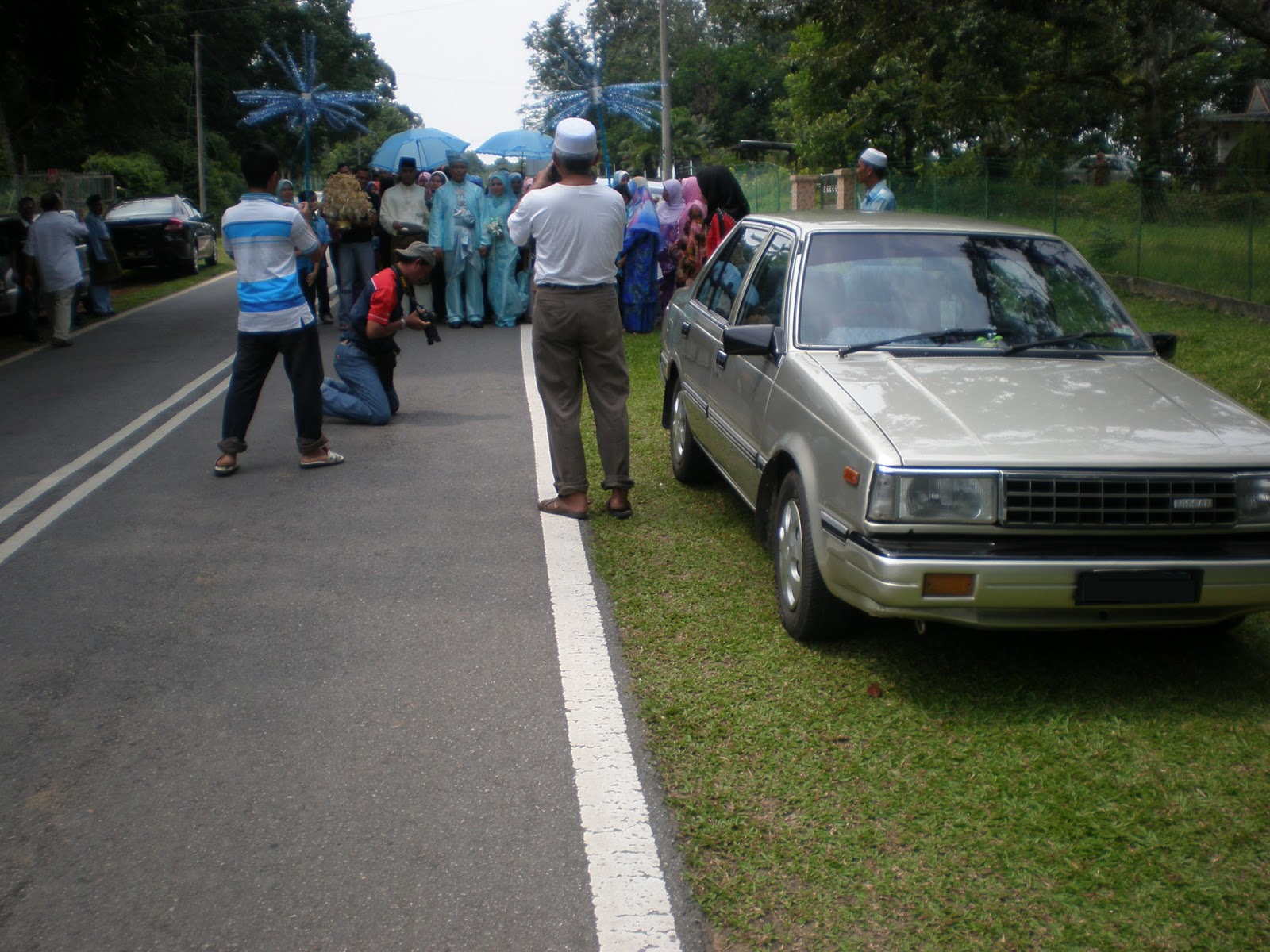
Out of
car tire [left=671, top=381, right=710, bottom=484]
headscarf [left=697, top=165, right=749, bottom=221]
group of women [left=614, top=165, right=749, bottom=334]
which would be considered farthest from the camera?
group of women [left=614, top=165, right=749, bottom=334]

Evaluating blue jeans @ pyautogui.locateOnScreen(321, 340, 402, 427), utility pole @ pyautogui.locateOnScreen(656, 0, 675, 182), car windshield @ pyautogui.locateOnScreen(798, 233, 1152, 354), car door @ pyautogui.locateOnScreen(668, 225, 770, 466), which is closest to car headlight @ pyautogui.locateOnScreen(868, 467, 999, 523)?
car windshield @ pyautogui.locateOnScreen(798, 233, 1152, 354)

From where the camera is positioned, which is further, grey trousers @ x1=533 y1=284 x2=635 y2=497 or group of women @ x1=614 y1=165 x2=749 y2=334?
group of women @ x1=614 y1=165 x2=749 y2=334

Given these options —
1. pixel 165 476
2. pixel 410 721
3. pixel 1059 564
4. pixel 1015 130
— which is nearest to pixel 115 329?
pixel 165 476

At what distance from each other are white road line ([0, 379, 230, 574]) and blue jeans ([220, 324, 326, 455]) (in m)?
0.77

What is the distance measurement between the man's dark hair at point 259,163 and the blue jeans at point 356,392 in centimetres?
188

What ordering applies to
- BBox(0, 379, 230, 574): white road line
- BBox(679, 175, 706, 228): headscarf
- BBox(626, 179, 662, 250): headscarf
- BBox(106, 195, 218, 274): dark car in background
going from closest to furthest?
1. BBox(0, 379, 230, 574): white road line
2. BBox(679, 175, 706, 228): headscarf
3. BBox(626, 179, 662, 250): headscarf
4. BBox(106, 195, 218, 274): dark car in background

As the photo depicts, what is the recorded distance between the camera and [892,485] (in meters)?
4.25

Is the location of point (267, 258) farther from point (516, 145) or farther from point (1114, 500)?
point (516, 145)

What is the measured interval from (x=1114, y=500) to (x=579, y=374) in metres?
3.23

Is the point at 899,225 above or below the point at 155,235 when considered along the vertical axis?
below

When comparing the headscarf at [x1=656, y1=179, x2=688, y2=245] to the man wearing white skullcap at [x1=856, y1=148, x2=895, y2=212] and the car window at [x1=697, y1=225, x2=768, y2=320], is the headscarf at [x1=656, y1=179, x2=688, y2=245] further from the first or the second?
the car window at [x1=697, y1=225, x2=768, y2=320]

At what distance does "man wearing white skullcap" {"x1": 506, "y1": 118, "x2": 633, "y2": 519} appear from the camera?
654 centimetres

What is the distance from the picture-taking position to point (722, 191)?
12.3 metres

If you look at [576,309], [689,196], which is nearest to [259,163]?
[576,309]
